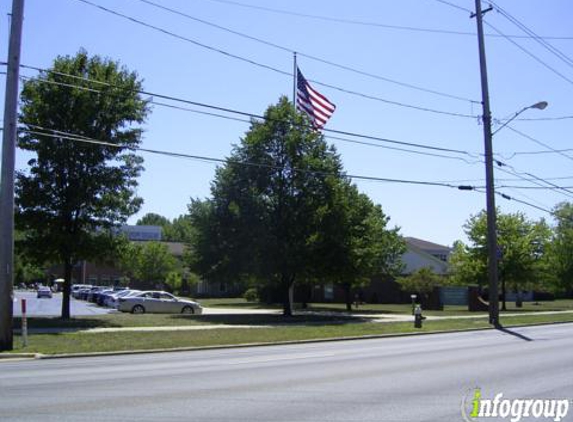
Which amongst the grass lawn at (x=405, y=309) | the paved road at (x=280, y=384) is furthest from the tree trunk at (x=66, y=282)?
the grass lawn at (x=405, y=309)

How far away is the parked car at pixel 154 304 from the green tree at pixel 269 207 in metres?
3.11

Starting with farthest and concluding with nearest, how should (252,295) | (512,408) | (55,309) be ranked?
(252,295), (55,309), (512,408)

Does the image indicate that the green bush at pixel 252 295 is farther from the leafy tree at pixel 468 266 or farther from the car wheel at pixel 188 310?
the car wheel at pixel 188 310

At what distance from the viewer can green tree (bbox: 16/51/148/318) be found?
26.3m

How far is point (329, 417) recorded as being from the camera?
7914mm

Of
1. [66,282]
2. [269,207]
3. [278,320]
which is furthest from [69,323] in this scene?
[269,207]

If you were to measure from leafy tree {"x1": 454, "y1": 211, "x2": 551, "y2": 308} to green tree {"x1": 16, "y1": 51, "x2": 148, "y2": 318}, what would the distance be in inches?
1113

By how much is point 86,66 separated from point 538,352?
69.4 ft

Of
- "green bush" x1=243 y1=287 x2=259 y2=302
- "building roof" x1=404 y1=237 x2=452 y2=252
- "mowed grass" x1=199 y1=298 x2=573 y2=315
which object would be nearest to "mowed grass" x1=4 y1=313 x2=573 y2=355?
"mowed grass" x1=199 y1=298 x2=573 y2=315

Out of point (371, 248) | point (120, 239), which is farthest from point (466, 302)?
point (120, 239)

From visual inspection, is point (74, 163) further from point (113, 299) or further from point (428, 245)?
point (428, 245)

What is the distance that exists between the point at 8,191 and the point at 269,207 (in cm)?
1758

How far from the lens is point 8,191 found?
17.4m

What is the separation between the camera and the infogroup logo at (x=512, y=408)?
26.4 feet
